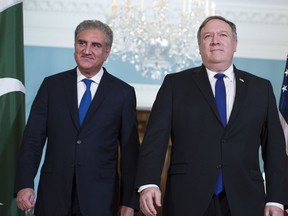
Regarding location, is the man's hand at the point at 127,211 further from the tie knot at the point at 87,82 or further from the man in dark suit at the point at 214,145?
the tie knot at the point at 87,82

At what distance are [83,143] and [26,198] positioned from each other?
1.15 ft

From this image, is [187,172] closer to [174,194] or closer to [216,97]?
[174,194]

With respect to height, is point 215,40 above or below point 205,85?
above

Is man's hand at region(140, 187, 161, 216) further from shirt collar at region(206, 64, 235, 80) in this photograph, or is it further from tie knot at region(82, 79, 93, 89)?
tie knot at region(82, 79, 93, 89)

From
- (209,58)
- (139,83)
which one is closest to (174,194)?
(209,58)

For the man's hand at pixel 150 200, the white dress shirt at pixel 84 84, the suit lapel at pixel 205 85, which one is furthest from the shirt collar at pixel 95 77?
the man's hand at pixel 150 200

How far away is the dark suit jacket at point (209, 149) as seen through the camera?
249cm

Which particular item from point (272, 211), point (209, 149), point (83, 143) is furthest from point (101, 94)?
point (272, 211)

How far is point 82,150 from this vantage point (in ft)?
9.00

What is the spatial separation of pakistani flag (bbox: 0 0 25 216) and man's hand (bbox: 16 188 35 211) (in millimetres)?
437

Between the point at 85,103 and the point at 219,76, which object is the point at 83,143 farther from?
→ the point at 219,76

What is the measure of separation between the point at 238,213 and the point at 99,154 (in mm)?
694

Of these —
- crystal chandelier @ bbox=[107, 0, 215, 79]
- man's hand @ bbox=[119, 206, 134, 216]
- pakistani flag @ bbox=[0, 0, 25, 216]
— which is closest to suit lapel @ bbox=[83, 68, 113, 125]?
man's hand @ bbox=[119, 206, 134, 216]

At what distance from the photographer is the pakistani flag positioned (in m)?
3.10
